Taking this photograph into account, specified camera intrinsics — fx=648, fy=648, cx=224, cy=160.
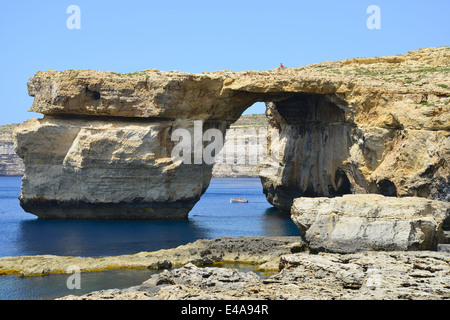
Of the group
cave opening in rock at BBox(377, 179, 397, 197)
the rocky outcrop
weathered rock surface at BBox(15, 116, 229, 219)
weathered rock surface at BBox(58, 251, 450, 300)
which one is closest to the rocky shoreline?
weathered rock surface at BBox(58, 251, 450, 300)

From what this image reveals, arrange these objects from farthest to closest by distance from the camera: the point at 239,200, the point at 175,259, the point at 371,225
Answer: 1. the point at 239,200
2. the point at 175,259
3. the point at 371,225

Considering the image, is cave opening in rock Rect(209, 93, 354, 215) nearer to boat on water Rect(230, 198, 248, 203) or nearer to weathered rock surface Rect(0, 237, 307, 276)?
weathered rock surface Rect(0, 237, 307, 276)

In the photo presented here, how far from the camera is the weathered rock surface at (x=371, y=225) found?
90.3 feet

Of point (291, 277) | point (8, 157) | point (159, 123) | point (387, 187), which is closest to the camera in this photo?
point (291, 277)

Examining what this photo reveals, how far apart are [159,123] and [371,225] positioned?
21940 millimetres

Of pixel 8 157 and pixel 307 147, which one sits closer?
pixel 307 147

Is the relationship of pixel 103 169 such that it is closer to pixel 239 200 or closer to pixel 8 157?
pixel 239 200

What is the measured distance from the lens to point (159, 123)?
152 feet

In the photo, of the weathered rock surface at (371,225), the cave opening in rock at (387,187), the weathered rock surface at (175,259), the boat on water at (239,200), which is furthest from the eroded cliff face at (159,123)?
the boat on water at (239,200)

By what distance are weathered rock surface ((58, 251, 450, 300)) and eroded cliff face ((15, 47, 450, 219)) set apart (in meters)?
16.0

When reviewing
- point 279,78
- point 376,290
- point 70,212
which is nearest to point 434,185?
point 279,78

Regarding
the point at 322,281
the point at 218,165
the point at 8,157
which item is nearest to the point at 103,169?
the point at 322,281

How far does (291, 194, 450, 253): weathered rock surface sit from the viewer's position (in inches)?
1084

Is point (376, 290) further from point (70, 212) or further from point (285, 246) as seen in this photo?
point (70, 212)
